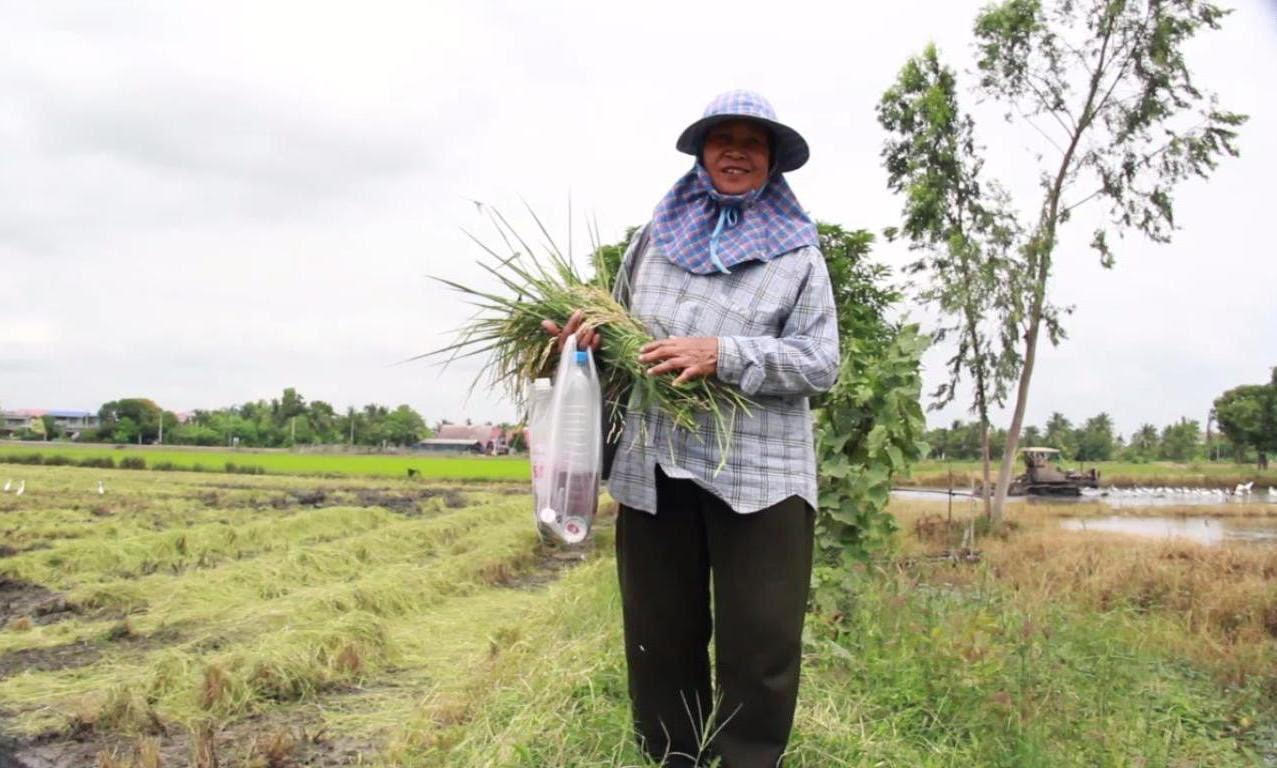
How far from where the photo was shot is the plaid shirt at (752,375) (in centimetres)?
195

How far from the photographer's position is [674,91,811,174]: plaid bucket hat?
201cm

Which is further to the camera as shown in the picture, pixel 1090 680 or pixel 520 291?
pixel 1090 680

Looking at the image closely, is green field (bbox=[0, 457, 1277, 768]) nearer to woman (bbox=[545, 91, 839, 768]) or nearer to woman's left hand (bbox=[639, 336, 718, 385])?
woman (bbox=[545, 91, 839, 768])

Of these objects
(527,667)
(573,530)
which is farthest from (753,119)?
(527,667)

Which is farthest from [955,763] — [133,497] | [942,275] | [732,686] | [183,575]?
[133,497]

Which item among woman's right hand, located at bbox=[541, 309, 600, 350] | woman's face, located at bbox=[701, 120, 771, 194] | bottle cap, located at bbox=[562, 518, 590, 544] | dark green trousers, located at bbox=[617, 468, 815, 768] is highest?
woman's face, located at bbox=[701, 120, 771, 194]

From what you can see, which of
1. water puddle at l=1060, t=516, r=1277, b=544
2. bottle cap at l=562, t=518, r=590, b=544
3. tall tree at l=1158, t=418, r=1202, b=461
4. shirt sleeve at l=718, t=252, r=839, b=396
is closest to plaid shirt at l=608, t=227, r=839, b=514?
shirt sleeve at l=718, t=252, r=839, b=396

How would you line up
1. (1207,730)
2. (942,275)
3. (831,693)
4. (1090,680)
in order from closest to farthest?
(831,693)
(1090,680)
(1207,730)
(942,275)

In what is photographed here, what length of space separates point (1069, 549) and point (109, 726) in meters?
9.65

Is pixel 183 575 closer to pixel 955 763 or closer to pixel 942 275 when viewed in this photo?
pixel 955 763

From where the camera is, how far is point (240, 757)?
3406mm

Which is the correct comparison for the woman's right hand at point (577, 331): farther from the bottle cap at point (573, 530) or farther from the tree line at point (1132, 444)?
the tree line at point (1132, 444)

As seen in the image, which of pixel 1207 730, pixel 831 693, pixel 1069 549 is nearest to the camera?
pixel 831 693

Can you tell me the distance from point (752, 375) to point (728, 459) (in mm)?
190
